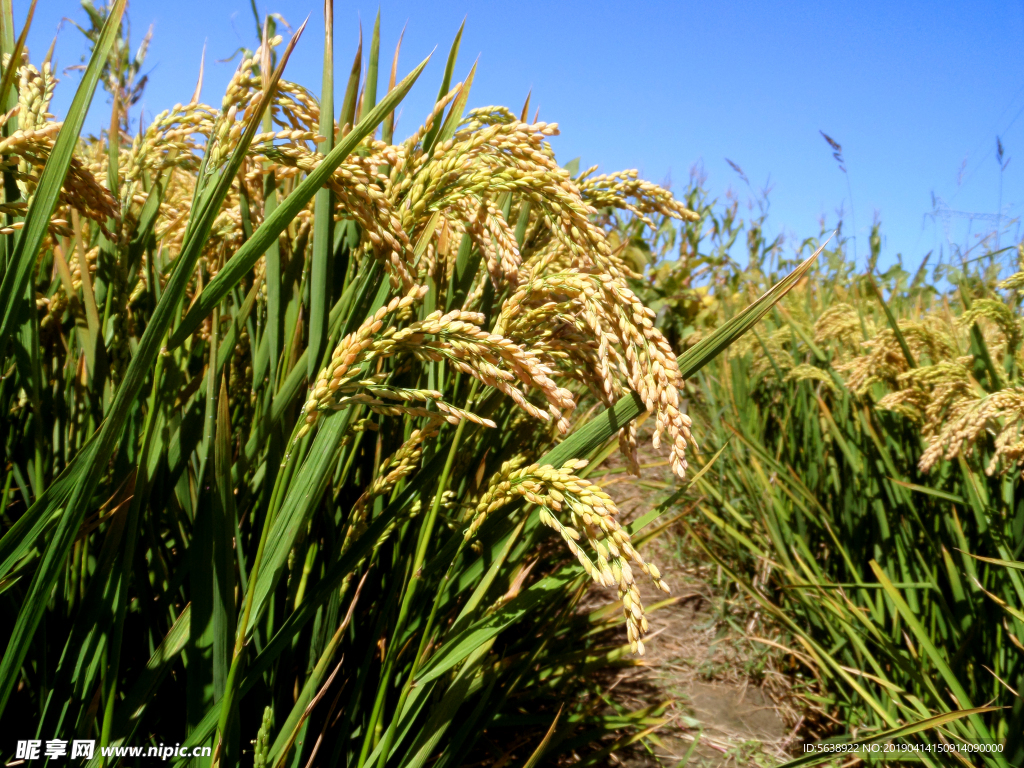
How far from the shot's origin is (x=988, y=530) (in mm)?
1705

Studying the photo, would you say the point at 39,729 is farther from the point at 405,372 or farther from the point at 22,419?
the point at 405,372

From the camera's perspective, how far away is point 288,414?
1.22 m

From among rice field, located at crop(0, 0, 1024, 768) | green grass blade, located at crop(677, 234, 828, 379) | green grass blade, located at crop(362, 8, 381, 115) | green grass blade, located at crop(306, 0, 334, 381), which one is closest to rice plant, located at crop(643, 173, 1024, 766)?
rice field, located at crop(0, 0, 1024, 768)

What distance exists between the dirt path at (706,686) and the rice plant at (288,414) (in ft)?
2.71

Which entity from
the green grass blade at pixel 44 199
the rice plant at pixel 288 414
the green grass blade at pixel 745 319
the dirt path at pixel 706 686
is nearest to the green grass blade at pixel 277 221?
the rice plant at pixel 288 414

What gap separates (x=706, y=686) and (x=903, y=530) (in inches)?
38.9

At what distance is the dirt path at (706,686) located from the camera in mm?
2037

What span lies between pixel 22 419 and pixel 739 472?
9.54 feet

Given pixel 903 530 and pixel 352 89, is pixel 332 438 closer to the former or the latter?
pixel 352 89

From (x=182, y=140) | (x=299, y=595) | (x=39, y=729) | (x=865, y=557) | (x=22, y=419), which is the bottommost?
(x=865, y=557)

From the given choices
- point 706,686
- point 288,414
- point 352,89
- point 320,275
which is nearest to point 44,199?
point 320,275

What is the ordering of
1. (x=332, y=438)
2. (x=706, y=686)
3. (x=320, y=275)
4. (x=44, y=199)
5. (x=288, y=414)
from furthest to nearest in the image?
1. (x=706, y=686)
2. (x=288, y=414)
3. (x=320, y=275)
4. (x=332, y=438)
5. (x=44, y=199)

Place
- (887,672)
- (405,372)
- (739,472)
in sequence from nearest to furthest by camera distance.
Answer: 1. (405,372)
2. (887,672)
3. (739,472)

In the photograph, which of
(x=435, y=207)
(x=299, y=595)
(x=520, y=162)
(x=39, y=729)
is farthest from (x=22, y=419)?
(x=520, y=162)
